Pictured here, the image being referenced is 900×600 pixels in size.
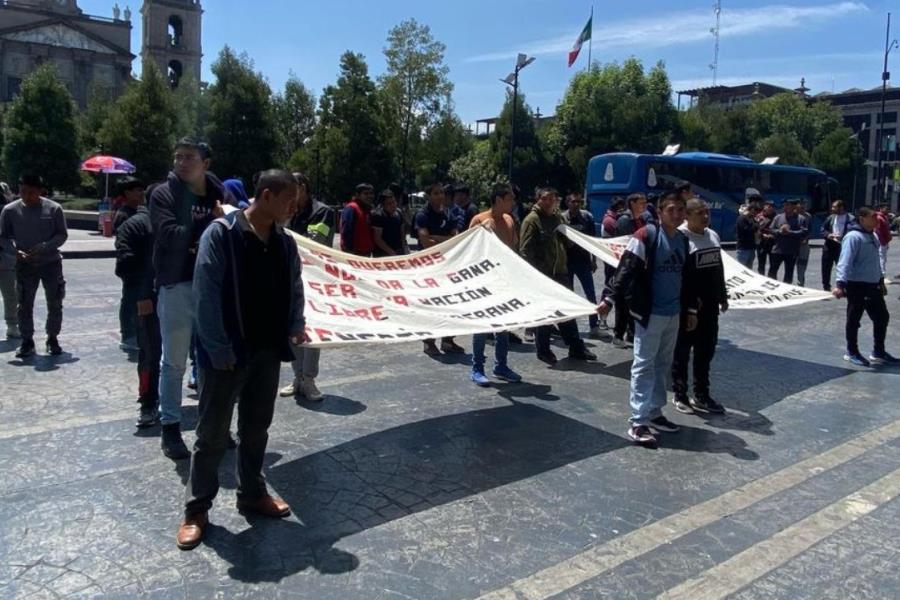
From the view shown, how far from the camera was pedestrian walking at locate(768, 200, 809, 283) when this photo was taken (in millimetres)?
13641

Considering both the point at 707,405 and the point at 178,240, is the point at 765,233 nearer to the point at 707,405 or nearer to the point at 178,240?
the point at 707,405

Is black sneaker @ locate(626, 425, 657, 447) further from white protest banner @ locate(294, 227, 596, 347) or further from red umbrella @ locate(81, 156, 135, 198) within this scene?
red umbrella @ locate(81, 156, 135, 198)

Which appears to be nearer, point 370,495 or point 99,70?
point 370,495

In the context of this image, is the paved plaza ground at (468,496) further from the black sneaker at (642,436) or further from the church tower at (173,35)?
the church tower at (173,35)

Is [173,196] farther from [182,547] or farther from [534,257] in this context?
[534,257]

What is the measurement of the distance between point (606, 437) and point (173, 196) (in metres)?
3.40

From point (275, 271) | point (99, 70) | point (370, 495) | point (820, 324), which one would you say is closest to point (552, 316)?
point (370, 495)

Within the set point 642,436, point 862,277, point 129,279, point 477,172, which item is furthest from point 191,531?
point 477,172

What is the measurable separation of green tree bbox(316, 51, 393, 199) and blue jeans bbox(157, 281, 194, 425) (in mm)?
25542

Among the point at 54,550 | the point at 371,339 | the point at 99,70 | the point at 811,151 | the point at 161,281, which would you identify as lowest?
the point at 54,550

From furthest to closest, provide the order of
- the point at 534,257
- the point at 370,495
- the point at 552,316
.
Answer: the point at 534,257, the point at 552,316, the point at 370,495

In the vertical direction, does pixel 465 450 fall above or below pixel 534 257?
below

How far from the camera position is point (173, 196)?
15.3 ft

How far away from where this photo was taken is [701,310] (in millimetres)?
6176
